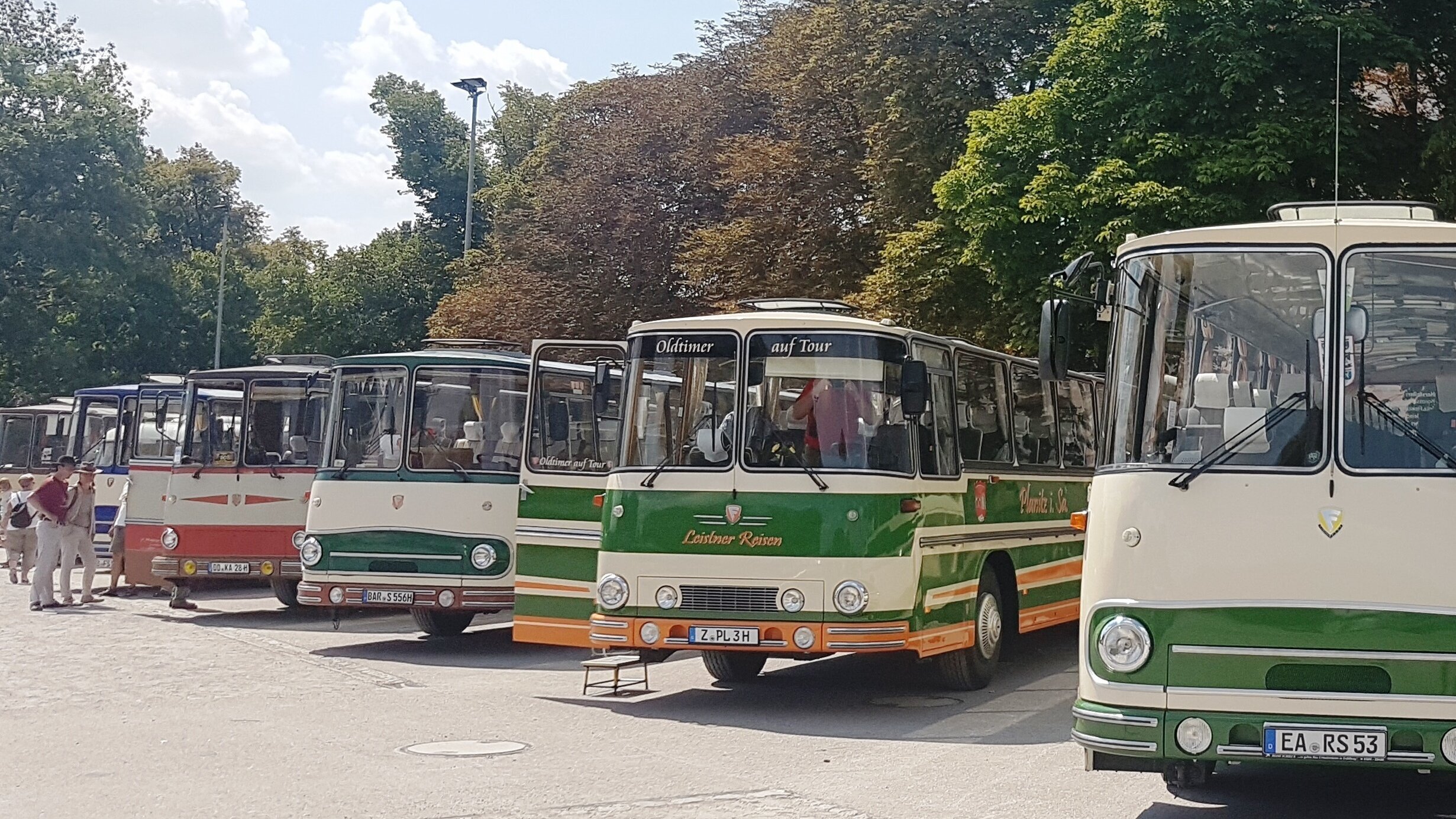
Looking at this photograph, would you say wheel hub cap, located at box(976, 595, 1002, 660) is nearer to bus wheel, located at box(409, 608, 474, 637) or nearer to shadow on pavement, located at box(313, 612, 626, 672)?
shadow on pavement, located at box(313, 612, 626, 672)

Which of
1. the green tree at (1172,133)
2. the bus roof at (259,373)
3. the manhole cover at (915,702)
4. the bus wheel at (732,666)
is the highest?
the green tree at (1172,133)

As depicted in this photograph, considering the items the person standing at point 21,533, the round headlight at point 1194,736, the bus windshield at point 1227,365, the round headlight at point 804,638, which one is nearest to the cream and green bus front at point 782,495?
the round headlight at point 804,638

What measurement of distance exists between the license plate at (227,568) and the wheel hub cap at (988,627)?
1071cm

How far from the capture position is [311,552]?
1775 cm

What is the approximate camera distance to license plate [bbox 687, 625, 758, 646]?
41.6 ft

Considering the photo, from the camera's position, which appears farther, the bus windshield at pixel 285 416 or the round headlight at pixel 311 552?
the bus windshield at pixel 285 416

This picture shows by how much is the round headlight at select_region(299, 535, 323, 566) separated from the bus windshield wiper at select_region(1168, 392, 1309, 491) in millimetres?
11569

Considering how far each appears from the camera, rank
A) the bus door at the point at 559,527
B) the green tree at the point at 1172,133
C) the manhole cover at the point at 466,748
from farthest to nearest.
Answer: the green tree at the point at 1172,133, the bus door at the point at 559,527, the manhole cover at the point at 466,748

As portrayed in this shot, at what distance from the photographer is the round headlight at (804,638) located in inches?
494

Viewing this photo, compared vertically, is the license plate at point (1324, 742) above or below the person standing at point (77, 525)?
below

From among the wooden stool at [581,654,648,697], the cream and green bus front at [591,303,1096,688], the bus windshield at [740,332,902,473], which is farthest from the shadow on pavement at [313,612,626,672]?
the bus windshield at [740,332,902,473]

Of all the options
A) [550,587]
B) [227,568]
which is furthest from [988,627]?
[227,568]

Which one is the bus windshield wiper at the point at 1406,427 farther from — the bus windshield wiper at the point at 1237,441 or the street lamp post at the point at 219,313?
the street lamp post at the point at 219,313

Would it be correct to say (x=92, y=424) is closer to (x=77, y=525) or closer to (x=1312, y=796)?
(x=77, y=525)
